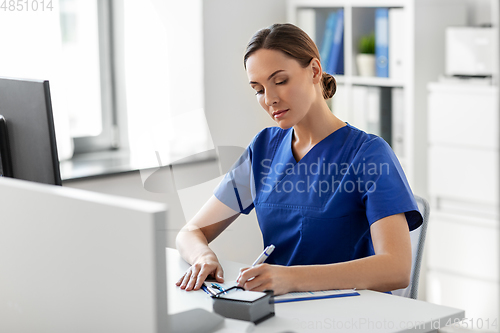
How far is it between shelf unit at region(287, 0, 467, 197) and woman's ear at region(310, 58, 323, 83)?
128 cm

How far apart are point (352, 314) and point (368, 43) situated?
2063 mm

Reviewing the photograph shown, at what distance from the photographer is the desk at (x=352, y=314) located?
1.12 m

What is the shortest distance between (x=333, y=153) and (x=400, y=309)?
50 centimetres

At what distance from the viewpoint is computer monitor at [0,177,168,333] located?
76cm

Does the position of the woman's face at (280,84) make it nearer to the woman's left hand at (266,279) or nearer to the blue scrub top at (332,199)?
the blue scrub top at (332,199)

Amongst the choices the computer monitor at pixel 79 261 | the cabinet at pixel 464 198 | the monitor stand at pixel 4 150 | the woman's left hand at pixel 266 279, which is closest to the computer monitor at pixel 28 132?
the monitor stand at pixel 4 150

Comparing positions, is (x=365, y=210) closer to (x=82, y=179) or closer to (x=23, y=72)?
(x=82, y=179)

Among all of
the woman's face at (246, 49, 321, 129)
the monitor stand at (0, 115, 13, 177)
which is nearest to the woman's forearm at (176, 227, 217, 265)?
the woman's face at (246, 49, 321, 129)

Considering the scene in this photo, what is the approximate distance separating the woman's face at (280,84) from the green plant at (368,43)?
5.03 feet

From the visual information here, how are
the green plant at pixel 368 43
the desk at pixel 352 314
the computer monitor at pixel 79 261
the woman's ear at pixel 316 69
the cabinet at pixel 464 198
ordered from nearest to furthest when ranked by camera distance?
the computer monitor at pixel 79 261 → the desk at pixel 352 314 → the woman's ear at pixel 316 69 → the cabinet at pixel 464 198 → the green plant at pixel 368 43

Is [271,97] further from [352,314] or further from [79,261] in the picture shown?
[79,261]

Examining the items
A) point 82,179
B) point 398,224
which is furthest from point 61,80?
point 398,224

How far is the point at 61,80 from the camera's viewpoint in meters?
2.72

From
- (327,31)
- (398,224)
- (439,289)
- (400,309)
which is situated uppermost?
A: (327,31)
